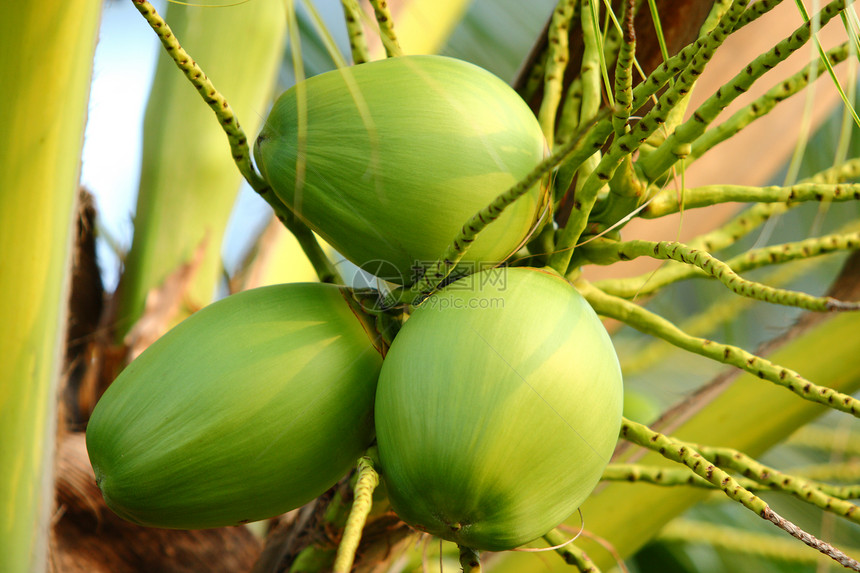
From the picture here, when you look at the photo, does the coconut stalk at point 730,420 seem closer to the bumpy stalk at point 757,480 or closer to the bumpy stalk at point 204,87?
the bumpy stalk at point 757,480

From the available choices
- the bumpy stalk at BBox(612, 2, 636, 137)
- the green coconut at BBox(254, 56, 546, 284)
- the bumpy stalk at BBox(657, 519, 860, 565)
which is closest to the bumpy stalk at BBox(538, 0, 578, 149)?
the green coconut at BBox(254, 56, 546, 284)

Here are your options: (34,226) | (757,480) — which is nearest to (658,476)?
(757,480)

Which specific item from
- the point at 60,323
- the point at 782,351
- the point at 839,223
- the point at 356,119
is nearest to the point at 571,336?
the point at 356,119

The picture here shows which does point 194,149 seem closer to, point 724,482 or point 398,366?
point 398,366

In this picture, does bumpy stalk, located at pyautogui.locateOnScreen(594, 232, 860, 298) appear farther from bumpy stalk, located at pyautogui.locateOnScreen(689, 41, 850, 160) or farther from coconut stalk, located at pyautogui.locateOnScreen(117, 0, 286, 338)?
coconut stalk, located at pyautogui.locateOnScreen(117, 0, 286, 338)

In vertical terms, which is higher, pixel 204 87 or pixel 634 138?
pixel 204 87
